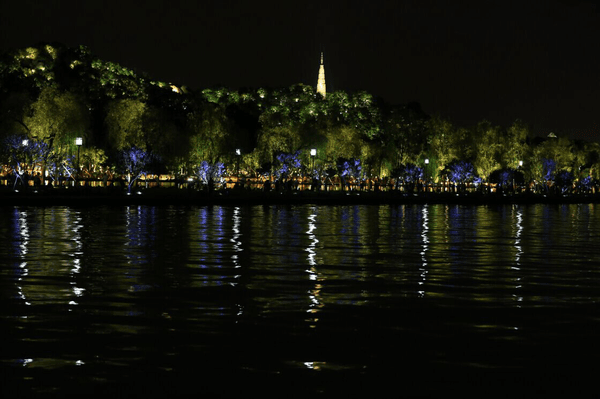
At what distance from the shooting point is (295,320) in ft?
42.6

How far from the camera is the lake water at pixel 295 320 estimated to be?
948 cm

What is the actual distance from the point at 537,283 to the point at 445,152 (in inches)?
3823

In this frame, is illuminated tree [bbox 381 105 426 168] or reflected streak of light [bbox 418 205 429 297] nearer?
reflected streak of light [bbox 418 205 429 297]

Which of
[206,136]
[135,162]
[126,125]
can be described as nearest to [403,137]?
[206,136]

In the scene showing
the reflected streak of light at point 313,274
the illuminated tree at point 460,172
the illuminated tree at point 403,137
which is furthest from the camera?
the illuminated tree at point 460,172

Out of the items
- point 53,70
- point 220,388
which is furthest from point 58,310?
point 53,70

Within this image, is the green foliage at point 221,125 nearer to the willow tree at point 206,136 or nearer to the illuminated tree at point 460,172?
the willow tree at point 206,136

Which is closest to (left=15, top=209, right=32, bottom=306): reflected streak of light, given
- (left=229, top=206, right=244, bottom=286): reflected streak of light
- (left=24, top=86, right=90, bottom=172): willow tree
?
(left=229, top=206, right=244, bottom=286): reflected streak of light

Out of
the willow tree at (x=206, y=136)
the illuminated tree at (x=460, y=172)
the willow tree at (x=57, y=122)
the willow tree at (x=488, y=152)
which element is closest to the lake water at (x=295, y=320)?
the willow tree at (x=57, y=122)

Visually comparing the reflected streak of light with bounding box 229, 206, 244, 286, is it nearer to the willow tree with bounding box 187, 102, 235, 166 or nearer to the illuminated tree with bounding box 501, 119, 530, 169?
the willow tree with bounding box 187, 102, 235, 166

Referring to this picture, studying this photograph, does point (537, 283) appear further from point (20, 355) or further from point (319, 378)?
point (20, 355)

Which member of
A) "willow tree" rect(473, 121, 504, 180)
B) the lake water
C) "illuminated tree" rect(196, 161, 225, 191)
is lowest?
the lake water

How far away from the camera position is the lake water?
948 centimetres

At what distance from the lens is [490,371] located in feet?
32.4
